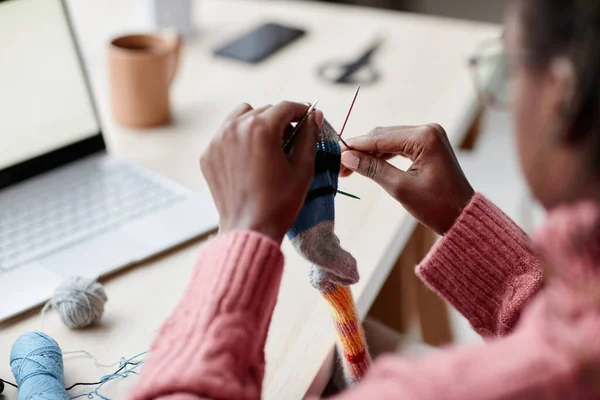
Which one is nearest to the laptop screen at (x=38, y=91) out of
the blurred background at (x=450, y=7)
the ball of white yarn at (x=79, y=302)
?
the ball of white yarn at (x=79, y=302)

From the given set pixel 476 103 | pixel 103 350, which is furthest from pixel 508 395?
pixel 476 103

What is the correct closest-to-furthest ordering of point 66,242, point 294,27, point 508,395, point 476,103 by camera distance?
point 508,395
point 66,242
point 476,103
point 294,27

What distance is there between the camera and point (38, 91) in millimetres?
833

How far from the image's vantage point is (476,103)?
109 cm

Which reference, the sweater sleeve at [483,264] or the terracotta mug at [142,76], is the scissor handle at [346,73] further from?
the sweater sleeve at [483,264]

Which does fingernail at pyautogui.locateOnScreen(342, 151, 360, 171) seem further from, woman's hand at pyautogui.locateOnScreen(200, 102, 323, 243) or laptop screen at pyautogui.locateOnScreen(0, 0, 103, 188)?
laptop screen at pyautogui.locateOnScreen(0, 0, 103, 188)

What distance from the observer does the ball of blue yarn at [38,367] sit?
1.76 ft

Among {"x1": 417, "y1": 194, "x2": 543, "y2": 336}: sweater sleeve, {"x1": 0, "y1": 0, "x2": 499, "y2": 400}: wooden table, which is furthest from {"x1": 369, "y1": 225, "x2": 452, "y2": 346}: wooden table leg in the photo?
{"x1": 417, "y1": 194, "x2": 543, "y2": 336}: sweater sleeve

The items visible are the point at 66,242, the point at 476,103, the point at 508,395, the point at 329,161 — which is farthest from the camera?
the point at 476,103

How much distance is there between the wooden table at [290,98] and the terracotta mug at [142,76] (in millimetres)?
25

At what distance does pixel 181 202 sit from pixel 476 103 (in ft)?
1.83

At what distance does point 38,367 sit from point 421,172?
41 cm

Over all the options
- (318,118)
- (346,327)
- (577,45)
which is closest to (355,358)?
(346,327)

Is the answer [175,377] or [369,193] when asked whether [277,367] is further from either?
[369,193]
